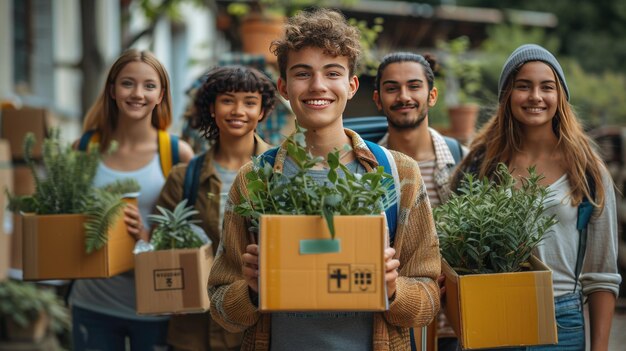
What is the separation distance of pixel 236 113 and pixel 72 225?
0.84 m

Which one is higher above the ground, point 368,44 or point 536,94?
point 368,44

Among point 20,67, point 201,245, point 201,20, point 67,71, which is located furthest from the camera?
point 201,20

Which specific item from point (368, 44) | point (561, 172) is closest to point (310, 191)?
point (561, 172)

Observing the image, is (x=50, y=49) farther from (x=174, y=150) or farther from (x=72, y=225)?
(x=72, y=225)

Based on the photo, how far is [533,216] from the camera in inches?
120

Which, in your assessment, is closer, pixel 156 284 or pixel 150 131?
pixel 156 284

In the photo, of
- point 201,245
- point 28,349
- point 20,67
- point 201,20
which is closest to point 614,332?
point 28,349

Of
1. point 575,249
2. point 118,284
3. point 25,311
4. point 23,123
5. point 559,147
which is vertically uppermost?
point 23,123

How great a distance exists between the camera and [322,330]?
2.65 m

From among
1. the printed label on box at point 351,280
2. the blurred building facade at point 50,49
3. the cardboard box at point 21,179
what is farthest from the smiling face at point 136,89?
the blurred building facade at point 50,49

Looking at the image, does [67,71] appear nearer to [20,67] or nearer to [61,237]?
[20,67]

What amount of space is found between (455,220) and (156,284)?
49.6 inches

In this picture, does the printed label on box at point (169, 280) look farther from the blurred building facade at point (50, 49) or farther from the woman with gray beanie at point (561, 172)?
the blurred building facade at point (50, 49)

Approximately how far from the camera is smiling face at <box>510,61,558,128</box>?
347 cm
